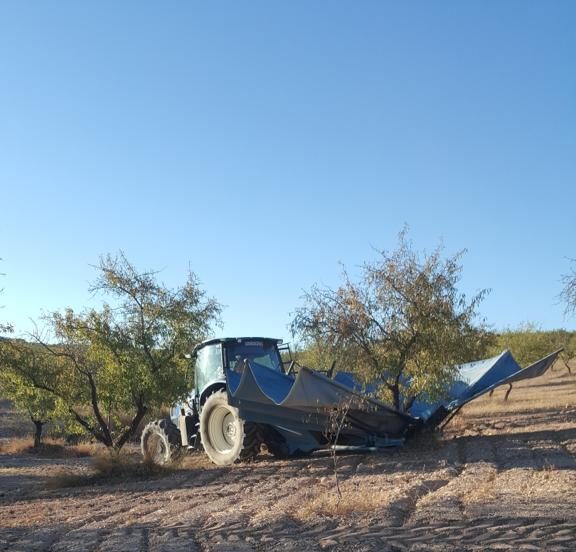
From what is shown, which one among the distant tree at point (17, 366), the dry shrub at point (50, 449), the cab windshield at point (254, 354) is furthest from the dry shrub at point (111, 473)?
the dry shrub at point (50, 449)

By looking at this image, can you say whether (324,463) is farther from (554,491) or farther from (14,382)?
(14,382)

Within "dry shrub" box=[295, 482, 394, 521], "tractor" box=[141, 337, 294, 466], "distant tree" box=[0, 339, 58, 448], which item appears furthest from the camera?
"distant tree" box=[0, 339, 58, 448]

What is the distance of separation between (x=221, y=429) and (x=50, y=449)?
34.9 ft

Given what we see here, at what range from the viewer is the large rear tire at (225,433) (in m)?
13.4

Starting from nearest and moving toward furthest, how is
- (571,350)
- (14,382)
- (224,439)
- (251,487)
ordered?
(251,487)
(224,439)
(14,382)
(571,350)

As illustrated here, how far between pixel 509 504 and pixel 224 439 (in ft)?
26.8

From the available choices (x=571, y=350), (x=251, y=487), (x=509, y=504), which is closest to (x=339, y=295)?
(x=251, y=487)

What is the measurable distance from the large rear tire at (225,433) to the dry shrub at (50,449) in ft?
25.1

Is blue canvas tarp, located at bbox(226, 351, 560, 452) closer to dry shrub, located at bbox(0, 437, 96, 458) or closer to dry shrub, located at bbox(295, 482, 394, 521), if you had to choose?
dry shrub, located at bbox(295, 482, 394, 521)

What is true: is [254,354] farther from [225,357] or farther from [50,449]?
[50,449]

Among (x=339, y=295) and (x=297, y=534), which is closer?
(x=297, y=534)

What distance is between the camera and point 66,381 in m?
15.2

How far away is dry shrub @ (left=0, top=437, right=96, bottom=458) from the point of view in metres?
A: 21.3

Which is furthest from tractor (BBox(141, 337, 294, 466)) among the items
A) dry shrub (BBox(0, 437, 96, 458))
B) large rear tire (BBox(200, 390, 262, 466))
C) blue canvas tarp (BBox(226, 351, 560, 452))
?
dry shrub (BBox(0, 437, 96, 458))
